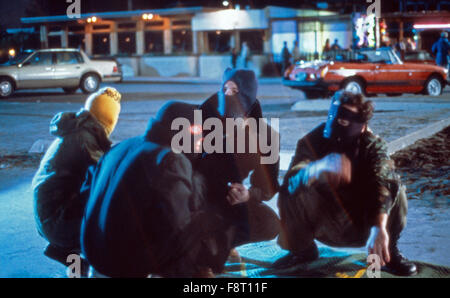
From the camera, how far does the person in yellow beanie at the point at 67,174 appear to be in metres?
3.76

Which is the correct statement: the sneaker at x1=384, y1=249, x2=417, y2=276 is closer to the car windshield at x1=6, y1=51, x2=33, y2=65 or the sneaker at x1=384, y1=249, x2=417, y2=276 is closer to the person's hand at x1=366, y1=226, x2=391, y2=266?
the person's hand at x1=366, y1=226, x2=391, y2=266

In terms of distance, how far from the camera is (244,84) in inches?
172

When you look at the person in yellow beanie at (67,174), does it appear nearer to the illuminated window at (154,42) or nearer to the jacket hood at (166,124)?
the jacket hood at (166,124)

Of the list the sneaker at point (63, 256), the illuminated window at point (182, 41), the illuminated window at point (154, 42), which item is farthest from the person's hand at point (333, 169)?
the illuminated window at point (154, 42)

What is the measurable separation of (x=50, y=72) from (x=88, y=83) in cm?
149

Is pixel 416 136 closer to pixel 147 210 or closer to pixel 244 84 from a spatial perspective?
pixel 244 84

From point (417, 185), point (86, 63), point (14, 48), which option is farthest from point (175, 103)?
point (14, 48)

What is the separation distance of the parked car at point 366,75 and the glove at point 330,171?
1231cm

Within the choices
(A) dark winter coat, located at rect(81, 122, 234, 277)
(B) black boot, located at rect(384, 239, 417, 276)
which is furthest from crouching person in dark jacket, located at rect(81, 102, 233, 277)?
(B) black boot, located at rect(384, 239, 417, 276)

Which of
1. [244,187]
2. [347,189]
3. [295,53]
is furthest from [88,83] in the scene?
[347,189]

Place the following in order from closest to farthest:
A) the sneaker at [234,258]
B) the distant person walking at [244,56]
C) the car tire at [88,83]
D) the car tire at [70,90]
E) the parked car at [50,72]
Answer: the sneaker at [234,258] → the parked car at [50,72] → the car tire at [88,83] → the car tire at [70,90] → the distant person walking at [244,56]

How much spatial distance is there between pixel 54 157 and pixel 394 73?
1396cm

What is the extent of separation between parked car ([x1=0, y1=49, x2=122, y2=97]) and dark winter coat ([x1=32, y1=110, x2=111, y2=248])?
18081 mm

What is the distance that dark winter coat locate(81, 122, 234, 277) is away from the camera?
308 cm
